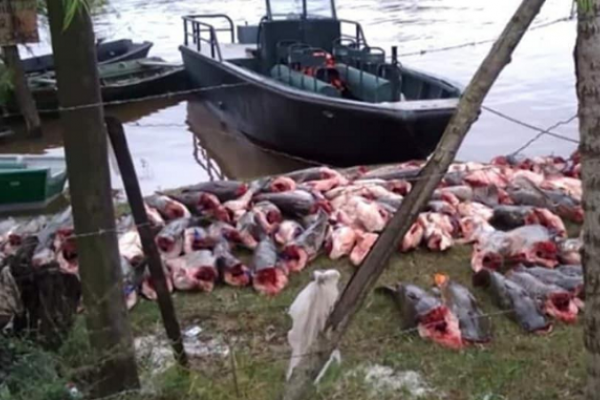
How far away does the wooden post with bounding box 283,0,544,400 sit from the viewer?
2361 millimetres

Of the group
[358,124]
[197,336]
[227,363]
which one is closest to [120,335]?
[227,363]

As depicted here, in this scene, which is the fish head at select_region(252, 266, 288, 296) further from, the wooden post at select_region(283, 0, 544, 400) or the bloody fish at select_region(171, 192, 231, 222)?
the wooden post at select_region(283, 0, 544, 400)

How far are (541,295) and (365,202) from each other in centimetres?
192

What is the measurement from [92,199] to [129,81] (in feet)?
41.2

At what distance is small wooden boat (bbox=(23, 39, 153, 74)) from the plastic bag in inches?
533

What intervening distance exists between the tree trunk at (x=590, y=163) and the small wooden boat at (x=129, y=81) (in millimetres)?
12145

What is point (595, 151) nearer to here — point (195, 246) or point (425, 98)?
point (195, 246)

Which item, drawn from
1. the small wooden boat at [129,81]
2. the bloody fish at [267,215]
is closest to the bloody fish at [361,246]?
the bloody fish at [267,215]

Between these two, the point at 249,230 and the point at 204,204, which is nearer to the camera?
the point at 249,230

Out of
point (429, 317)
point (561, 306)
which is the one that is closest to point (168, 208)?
point (429, 317)

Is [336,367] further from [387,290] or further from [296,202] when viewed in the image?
[296,202]

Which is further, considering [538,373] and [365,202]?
[365,202]

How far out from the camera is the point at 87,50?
296cm

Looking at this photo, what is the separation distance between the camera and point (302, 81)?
1138 cm
